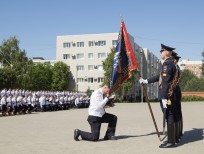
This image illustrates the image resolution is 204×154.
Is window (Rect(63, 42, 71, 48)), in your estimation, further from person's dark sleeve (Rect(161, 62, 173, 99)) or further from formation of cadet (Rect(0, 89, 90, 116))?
person's dark sleeve (Rect(161, 62, 173, 99))

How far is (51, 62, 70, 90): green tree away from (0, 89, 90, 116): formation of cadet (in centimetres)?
4323

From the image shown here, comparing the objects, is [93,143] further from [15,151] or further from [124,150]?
[15,151]

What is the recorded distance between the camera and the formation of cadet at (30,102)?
25138 mm

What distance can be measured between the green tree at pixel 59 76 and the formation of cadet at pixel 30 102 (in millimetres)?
43227

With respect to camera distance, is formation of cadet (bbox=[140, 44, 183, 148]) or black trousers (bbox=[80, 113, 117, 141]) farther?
black trousers (bbox=[80, 113, 117, 141])

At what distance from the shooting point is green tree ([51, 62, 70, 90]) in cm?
8338

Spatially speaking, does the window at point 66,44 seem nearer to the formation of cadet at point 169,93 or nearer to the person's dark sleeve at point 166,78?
the formation of cadet at point 169,93

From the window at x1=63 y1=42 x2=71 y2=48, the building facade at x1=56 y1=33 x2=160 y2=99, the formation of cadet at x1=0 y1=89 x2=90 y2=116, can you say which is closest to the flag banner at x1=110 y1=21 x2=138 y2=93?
the formation of cadet at x1=0 y1=89 x2=90 y2=116

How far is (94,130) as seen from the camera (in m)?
10.2

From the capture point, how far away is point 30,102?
28.0 metres

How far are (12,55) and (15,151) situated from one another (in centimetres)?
6427

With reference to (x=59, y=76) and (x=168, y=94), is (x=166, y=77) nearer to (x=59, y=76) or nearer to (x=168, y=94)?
(x=168, y=94)

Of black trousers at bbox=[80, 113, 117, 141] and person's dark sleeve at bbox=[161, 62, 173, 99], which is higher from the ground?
person's dark sleeve at bbox=[161, 62, 173, 99]

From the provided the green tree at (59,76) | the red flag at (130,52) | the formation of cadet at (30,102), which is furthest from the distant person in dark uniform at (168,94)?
the green tree at (59,76)
